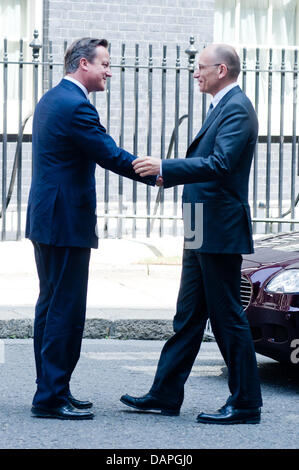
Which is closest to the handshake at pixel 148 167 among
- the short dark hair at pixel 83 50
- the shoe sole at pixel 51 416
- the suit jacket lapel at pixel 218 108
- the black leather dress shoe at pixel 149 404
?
the suit jacket lapel at pixel 218 108

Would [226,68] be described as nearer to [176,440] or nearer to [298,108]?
[176,440]

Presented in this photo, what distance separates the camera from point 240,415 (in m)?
→ 5.63

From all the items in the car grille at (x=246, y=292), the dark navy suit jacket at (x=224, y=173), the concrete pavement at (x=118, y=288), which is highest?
the dark navy suit jacket at (x=224, y=173)

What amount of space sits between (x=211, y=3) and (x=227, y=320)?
8897 millimetres

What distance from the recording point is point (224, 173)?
5.45 m

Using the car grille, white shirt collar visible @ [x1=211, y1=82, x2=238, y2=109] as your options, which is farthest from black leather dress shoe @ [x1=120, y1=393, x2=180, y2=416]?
white shirt collar visible @ [x1=211, y1=82, x2=238, y2=109]

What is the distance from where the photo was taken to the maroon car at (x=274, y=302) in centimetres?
634

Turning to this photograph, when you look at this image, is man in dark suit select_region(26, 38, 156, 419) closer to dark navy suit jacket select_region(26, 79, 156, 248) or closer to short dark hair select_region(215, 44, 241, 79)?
dark navy suit jacket select_region(26, 79, 156, 248)

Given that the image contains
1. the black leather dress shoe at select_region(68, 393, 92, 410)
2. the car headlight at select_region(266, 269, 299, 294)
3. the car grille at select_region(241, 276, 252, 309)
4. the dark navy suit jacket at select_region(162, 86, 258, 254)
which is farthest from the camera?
the car grille at select_region(241, 276, 252, 309)

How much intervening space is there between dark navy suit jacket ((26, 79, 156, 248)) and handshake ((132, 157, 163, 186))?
0.20 feet

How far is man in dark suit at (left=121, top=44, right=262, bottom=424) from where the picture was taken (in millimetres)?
5504

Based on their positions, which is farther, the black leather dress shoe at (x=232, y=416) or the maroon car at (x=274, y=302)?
the maroon car at (x=274, y=302)

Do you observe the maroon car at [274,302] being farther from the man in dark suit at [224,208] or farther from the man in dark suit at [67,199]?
the man in dark suit at [67,199]

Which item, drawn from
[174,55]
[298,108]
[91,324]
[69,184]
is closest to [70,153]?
[69,184]
